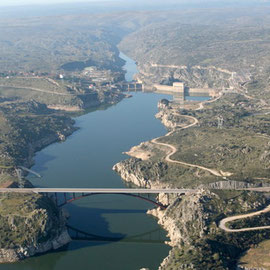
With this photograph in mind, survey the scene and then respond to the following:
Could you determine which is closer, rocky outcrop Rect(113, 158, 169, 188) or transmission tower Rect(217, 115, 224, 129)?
rocky outcrop Rect(113, 158, 169, 188)

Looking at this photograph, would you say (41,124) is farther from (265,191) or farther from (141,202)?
(265,191)

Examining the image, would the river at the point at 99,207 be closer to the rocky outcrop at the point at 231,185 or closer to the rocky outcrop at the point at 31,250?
the rocky outcrop at the point at 31,250

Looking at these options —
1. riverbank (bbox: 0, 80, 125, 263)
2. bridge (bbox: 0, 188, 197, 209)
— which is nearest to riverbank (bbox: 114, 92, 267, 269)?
bridge (bbox: 0, 188, 197, 209)

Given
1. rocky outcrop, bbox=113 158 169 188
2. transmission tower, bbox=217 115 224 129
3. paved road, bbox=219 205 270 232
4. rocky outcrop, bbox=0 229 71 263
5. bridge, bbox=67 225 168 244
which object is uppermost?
transmission tower, bbox=217 115 224 129

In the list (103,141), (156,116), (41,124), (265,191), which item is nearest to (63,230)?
(265,191)

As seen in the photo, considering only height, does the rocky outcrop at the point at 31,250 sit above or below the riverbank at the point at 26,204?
below

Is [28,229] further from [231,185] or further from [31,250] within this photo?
[231,185]

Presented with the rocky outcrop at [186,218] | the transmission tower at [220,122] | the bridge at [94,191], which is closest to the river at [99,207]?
the rocky outcrop at [186,218]

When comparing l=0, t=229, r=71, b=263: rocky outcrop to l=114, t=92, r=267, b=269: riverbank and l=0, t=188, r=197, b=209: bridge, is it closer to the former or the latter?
l=0, t=188, r=197, b=209: bridge

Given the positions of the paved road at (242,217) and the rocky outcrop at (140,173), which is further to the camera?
the rocky outcrop at (140,173)
